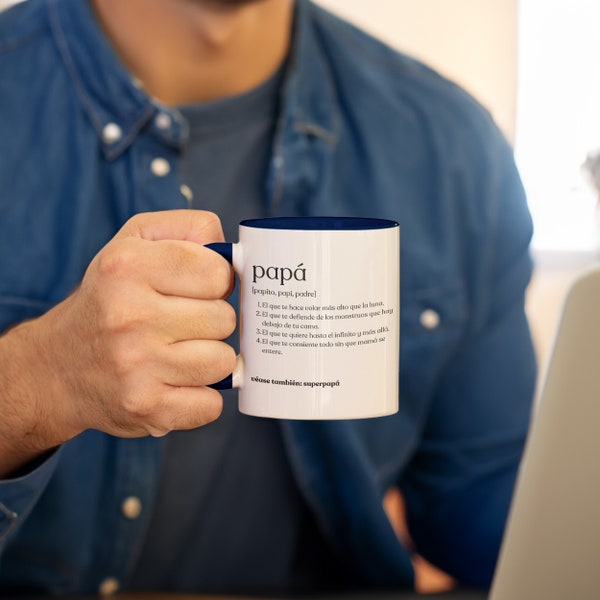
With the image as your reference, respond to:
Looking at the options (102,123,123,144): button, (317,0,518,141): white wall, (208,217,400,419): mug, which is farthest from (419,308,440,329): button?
(317,0,518,141): white wall

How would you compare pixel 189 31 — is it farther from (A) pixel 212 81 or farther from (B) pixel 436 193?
(B) pixel 436 193

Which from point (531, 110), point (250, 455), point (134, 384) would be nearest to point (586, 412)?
point (134, 384)

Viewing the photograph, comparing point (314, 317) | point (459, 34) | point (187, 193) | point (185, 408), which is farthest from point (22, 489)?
point (459, 34)

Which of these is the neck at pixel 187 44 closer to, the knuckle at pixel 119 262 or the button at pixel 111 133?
the button at pixel 111 133

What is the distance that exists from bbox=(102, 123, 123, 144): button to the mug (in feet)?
1.57

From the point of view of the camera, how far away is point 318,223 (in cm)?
70

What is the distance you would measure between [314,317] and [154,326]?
0.36 ft

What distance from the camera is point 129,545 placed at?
1.12 m

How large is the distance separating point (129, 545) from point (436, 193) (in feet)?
1.90

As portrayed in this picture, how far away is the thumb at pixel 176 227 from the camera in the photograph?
691 mm

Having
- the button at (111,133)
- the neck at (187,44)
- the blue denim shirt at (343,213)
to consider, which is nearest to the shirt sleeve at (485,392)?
the blue denim shirt at (343,213)

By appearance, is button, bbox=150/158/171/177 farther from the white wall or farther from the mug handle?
the white wall

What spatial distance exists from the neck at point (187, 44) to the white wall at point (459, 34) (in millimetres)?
2030

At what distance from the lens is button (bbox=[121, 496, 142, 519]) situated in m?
1.11
